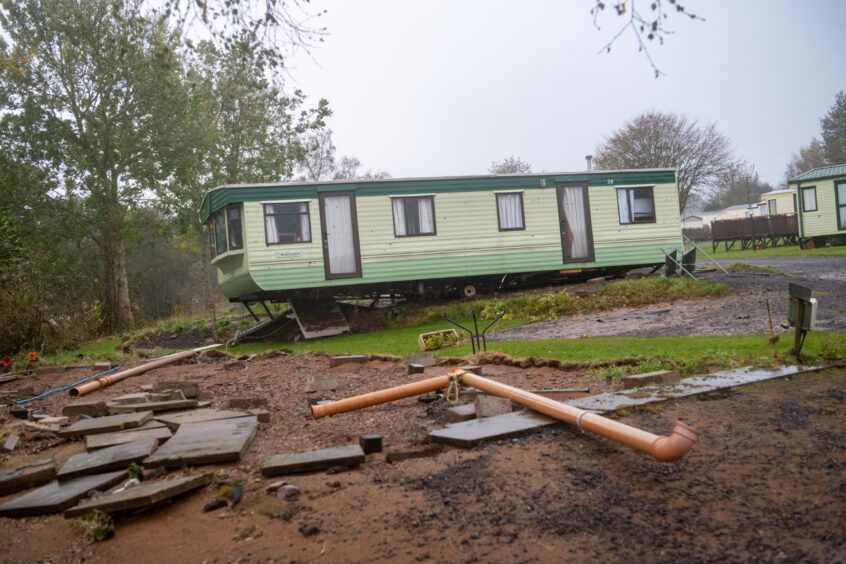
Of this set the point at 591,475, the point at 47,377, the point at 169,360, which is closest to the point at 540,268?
the point at 169,360

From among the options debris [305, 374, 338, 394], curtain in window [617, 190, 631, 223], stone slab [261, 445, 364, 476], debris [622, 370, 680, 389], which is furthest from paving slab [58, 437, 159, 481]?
curtain in window [617, 190, 631, 223]

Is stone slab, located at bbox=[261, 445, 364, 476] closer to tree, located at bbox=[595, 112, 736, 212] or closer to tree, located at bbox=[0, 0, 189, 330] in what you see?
tree, located at bbox=[0, 0, 189, 330]

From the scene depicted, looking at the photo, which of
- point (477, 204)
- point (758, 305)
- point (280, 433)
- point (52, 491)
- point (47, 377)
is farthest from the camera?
point (477, 204)

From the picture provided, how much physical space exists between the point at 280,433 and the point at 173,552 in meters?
1.96

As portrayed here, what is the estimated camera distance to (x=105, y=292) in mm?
22656

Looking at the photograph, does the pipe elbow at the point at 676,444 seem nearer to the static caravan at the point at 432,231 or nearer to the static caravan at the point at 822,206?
the static caravan at the point at 432,231

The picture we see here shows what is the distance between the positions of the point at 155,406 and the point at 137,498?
2.79m

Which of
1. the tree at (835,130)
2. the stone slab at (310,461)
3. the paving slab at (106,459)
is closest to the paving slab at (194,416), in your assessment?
the paving slab at (106,459)

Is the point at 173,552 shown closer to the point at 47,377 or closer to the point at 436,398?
the point at 436,398

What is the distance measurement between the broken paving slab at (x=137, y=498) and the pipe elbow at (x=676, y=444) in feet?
7.49

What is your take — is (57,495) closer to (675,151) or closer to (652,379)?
(652,379)

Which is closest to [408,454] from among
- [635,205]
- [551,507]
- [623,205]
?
[551,507]

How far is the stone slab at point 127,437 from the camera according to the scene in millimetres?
4560

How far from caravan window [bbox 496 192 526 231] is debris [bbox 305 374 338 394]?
10.5 m
